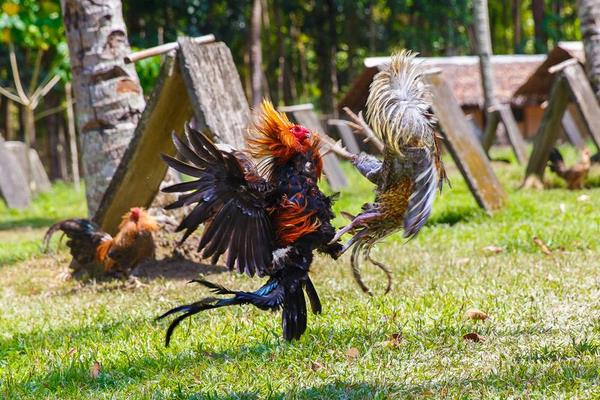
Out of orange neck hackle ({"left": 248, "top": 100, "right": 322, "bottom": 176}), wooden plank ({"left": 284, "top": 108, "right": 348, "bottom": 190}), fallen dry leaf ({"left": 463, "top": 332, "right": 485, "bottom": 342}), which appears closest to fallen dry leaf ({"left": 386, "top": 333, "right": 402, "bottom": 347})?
fallen dry leaf ({"left": 463, "top": 332, "right": 485, "bottom": 342})

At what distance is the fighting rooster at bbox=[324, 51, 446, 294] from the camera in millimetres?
3619

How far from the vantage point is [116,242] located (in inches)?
280

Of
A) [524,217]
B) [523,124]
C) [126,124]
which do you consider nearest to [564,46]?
[523,124]

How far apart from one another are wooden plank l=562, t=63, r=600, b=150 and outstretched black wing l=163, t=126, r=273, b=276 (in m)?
7.23

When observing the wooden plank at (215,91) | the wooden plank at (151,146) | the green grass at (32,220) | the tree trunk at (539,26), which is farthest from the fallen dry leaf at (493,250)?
the tree trunk at (539,26)

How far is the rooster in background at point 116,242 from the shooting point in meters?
7.08

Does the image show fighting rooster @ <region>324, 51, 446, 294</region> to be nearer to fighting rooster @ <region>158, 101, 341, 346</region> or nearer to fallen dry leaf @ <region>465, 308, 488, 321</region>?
fighting rooster @ <region>158, 101, 341, 346</region>

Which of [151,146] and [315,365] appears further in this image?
[151,146]

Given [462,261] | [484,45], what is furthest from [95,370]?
[484,45]

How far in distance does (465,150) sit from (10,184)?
9695 millimetres

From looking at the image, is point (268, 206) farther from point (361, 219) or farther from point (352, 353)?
point (352, 353)

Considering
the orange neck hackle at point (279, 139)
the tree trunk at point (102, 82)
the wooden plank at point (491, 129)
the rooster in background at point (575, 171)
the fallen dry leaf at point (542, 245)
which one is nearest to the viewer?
the orange neck hackle at point (279, 139)

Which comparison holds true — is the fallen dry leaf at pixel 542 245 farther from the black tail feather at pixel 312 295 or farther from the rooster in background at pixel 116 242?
the black tail feather at pixel 312 295

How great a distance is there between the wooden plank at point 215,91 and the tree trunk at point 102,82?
1028 mm
